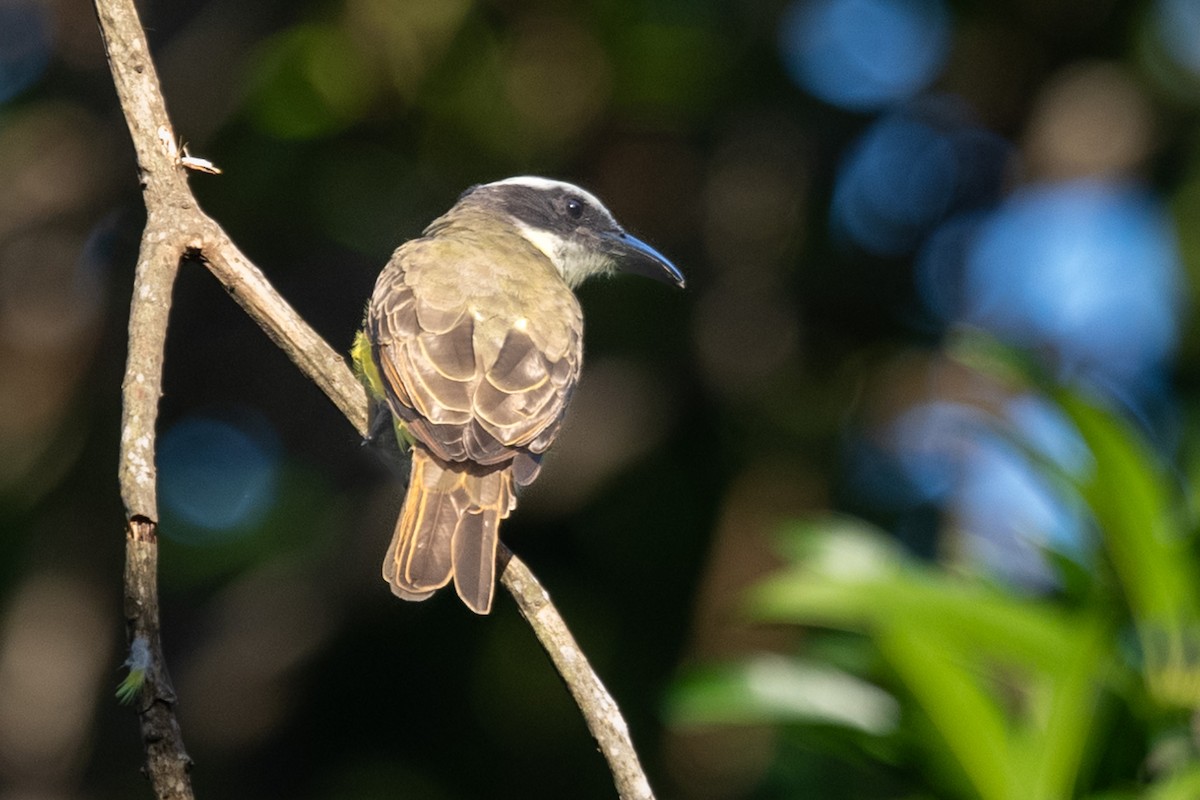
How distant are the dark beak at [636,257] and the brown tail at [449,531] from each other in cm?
160

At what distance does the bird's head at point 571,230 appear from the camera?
498cm

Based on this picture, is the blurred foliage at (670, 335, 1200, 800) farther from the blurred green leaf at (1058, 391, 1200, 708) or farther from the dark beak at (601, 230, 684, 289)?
the dark beak at (601, 230, 684, 289)

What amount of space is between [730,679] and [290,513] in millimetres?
4045

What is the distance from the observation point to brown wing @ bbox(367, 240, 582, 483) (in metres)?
3.45

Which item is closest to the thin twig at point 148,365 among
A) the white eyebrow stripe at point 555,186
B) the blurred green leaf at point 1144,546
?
the blurred green leaf at point 1144,546

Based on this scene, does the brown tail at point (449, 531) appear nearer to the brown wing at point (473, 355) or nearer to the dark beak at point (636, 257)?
the brown wing at point (473, 355)

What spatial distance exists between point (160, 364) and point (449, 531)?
1077mm

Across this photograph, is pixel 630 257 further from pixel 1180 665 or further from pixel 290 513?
pixel 290 513

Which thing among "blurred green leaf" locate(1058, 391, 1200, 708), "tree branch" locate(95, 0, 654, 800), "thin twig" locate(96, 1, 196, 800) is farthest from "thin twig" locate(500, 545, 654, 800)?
"blurred green leaf" locate(1058, 391, 1200, 708)

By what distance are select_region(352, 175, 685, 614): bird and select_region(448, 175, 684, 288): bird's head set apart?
38cm

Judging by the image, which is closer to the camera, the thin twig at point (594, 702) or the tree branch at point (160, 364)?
the tree branch at point (160, 364)

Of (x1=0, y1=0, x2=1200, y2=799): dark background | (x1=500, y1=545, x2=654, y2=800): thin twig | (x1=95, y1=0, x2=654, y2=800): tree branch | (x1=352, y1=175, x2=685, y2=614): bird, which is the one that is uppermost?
(x1=95, y1=0, x2=654, y2=800): tree branch

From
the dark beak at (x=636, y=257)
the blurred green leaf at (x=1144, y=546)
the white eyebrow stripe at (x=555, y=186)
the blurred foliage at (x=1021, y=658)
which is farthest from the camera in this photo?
the white eyebrow stripe at (x=555, y=186)

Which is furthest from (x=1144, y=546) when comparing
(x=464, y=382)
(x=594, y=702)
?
(x=594, y=702)
